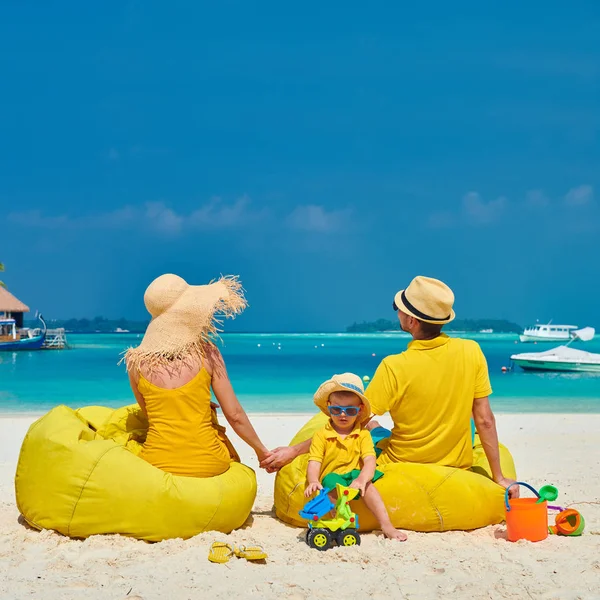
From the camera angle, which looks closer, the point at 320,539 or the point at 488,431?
the point at 320,539

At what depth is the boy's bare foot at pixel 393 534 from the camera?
4.40 meters

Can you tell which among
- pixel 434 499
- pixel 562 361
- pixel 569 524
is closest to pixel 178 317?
pixel 434 499

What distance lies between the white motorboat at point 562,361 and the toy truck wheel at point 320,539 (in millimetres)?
26826

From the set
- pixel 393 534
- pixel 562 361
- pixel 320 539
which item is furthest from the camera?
pixel 562 361

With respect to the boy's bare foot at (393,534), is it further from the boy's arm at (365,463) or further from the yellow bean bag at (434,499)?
the boy's arm at (365,463)

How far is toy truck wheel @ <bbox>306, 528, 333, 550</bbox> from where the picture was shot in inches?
166

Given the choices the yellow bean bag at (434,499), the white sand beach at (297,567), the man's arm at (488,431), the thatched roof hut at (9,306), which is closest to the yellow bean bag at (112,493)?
the white sand beach at (297,567)

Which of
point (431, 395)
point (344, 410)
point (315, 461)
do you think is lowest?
point (315, 461)

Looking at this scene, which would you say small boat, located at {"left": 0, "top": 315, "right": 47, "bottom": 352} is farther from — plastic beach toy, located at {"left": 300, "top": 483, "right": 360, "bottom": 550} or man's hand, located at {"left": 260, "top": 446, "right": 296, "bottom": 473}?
plastic beach toy, located at {"left": 300, "top": 483, "right": 360, "bottom": 550}

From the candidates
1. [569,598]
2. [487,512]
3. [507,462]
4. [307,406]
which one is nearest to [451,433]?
[487,512]

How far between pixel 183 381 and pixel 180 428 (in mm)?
284

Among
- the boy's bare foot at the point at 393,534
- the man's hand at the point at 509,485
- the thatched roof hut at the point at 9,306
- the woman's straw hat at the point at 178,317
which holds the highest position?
the thatched roof hut at the point at 9,306

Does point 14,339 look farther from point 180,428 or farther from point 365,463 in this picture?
point 365,463

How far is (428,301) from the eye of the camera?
461 cm
